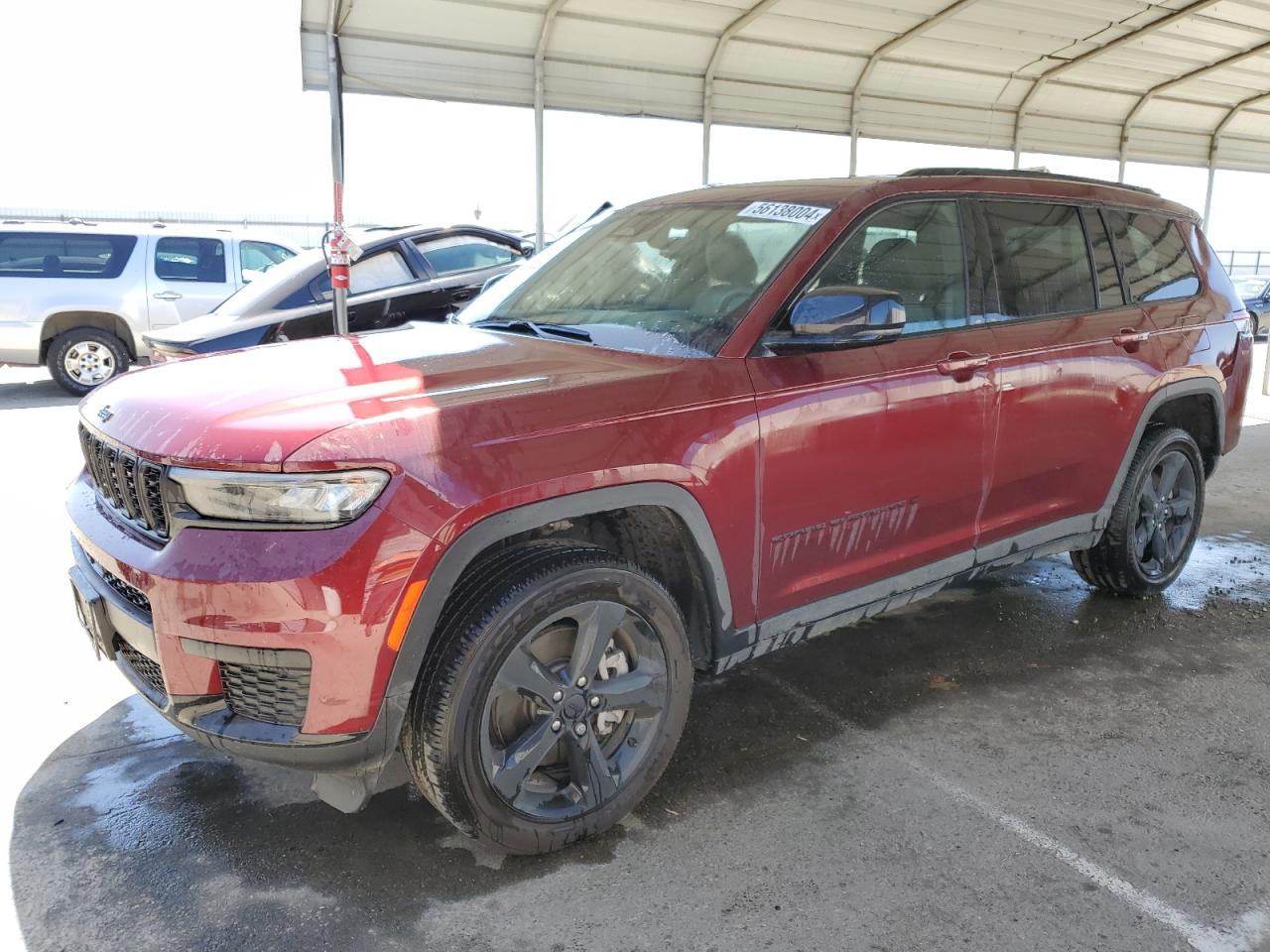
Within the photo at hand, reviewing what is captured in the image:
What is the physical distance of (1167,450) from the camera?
4582 mm

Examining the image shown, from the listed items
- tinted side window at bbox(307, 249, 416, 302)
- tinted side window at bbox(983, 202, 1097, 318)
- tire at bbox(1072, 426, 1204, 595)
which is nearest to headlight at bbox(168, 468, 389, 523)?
tinted side window at bbox(983, 202, 1097, 318)

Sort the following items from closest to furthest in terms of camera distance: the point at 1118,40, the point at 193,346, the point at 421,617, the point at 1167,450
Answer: the point at 421,617, the point at 1167,450, the point at 193,346, the point at 1118,40

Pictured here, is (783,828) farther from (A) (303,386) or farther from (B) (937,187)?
(B) (937,187)

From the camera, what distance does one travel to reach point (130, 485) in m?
2.54

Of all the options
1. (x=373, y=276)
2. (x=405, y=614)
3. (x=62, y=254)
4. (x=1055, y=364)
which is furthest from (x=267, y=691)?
(x=62, y=254)

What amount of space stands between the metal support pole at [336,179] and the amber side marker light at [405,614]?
5.28 m

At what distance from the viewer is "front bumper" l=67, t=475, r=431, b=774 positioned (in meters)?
2.20

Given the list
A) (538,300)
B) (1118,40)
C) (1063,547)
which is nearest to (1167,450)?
(1063,547)

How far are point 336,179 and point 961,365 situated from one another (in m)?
6.04

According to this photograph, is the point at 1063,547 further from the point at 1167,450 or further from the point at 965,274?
the point at 965,274

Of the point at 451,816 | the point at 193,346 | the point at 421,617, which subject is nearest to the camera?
the point at 421,617

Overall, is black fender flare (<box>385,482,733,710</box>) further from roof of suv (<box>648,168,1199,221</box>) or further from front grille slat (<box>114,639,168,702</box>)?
roof of suv (<box>648,168,1199,221</box>)

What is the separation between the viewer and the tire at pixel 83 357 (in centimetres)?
1112

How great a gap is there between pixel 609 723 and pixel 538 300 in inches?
65.0
